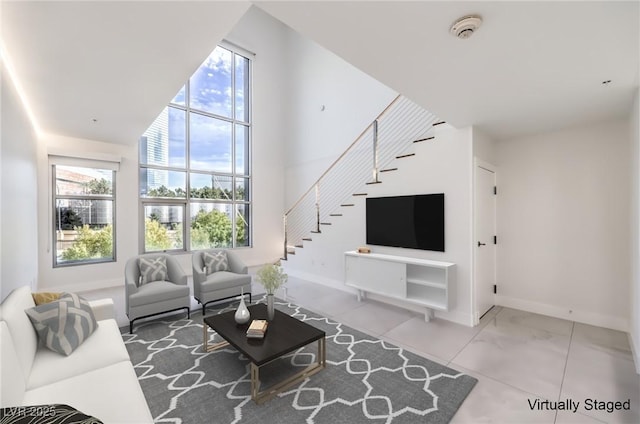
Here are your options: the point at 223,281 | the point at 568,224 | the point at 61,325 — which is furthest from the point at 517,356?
the point at 61,325

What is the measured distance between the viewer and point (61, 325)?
2238 millimetres

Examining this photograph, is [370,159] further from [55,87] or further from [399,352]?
[55,87]

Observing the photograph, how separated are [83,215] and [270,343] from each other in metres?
5.33

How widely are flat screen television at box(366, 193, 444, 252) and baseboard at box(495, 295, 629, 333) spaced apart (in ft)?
4.85

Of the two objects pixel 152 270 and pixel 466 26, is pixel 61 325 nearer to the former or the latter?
pixel 152 270

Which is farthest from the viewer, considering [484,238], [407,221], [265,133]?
[265,133]

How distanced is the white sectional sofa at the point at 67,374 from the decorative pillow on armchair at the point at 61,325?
42 mm

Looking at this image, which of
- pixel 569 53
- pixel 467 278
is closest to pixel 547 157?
pixel 467 278

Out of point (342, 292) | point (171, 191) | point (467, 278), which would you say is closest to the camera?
point (467, 278)

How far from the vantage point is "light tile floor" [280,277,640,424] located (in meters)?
2.12

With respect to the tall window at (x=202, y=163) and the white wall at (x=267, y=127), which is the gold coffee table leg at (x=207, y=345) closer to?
the tall window at (x=202, y=163)

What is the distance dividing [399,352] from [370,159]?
162 inches

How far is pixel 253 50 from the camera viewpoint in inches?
316

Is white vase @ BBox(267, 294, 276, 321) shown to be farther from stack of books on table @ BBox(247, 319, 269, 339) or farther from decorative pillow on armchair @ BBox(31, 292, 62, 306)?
decorative pillow on armchair @ BBox(31, 292, 62, 306)
